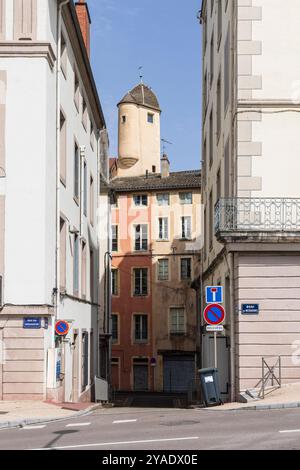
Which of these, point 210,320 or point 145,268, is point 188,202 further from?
point 210,320

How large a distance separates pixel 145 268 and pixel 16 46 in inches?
1497

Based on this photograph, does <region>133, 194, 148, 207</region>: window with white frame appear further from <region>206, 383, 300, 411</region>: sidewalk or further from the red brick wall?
<region>206, 383, 300, 411</region>: sidewalk

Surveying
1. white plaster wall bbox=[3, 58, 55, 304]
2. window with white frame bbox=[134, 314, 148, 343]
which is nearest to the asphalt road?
white plaster wall bbox=[3, 58, 55, 304]

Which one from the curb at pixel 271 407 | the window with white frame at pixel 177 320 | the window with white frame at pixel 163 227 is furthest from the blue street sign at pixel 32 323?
the window with white frame at pixel 163 227

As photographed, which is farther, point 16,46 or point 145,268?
point 145,268

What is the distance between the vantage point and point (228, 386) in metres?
21.7

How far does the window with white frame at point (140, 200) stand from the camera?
59.6m

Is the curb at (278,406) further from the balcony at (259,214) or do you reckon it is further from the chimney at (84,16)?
the chimney at (84,16)

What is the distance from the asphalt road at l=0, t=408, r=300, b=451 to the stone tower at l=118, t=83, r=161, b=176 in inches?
1998

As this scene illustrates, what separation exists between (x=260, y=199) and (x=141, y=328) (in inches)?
1504

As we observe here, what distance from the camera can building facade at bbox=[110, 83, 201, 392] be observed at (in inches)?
2244
